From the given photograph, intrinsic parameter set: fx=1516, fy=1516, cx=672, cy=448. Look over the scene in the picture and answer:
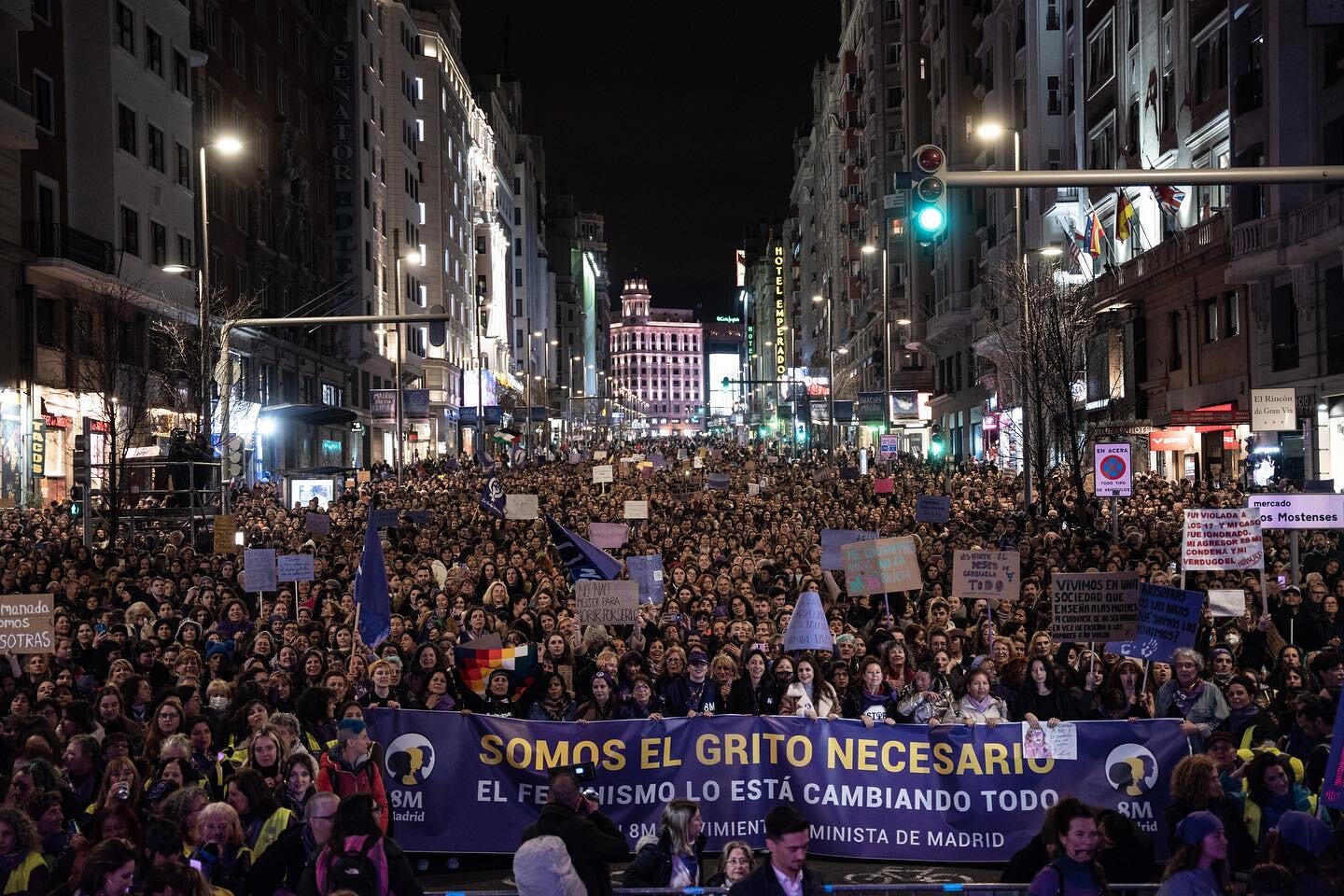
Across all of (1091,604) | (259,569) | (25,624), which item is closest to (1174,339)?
(259,569)

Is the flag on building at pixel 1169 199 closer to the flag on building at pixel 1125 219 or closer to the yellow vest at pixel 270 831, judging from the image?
the flag on building at pixel 1125 219

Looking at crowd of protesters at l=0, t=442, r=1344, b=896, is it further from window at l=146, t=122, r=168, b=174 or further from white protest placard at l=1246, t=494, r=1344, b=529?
window at l=146, t=122, r=168, b=174

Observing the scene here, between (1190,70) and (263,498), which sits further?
(1190,70)

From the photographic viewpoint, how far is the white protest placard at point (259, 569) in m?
17.6

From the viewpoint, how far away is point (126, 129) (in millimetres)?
41062

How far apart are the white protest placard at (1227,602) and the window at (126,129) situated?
33.5 meters

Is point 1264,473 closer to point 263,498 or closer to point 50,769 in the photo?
point 263,498

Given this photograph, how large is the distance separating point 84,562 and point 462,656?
401 inches

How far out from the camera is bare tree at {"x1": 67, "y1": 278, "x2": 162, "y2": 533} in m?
33.7

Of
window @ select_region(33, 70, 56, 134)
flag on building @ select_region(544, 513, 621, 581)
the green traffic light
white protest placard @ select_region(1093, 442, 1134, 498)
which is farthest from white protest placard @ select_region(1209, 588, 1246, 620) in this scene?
window @ select_region(33, 70, 56, 134)

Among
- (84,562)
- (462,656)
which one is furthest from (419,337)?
(462,656)

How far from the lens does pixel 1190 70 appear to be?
40875mm

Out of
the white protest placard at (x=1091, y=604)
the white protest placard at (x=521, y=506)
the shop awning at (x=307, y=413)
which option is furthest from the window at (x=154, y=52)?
the white protest placard at (x=1091, y=604)

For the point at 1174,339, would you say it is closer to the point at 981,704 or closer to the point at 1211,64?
the point at 1211,64
